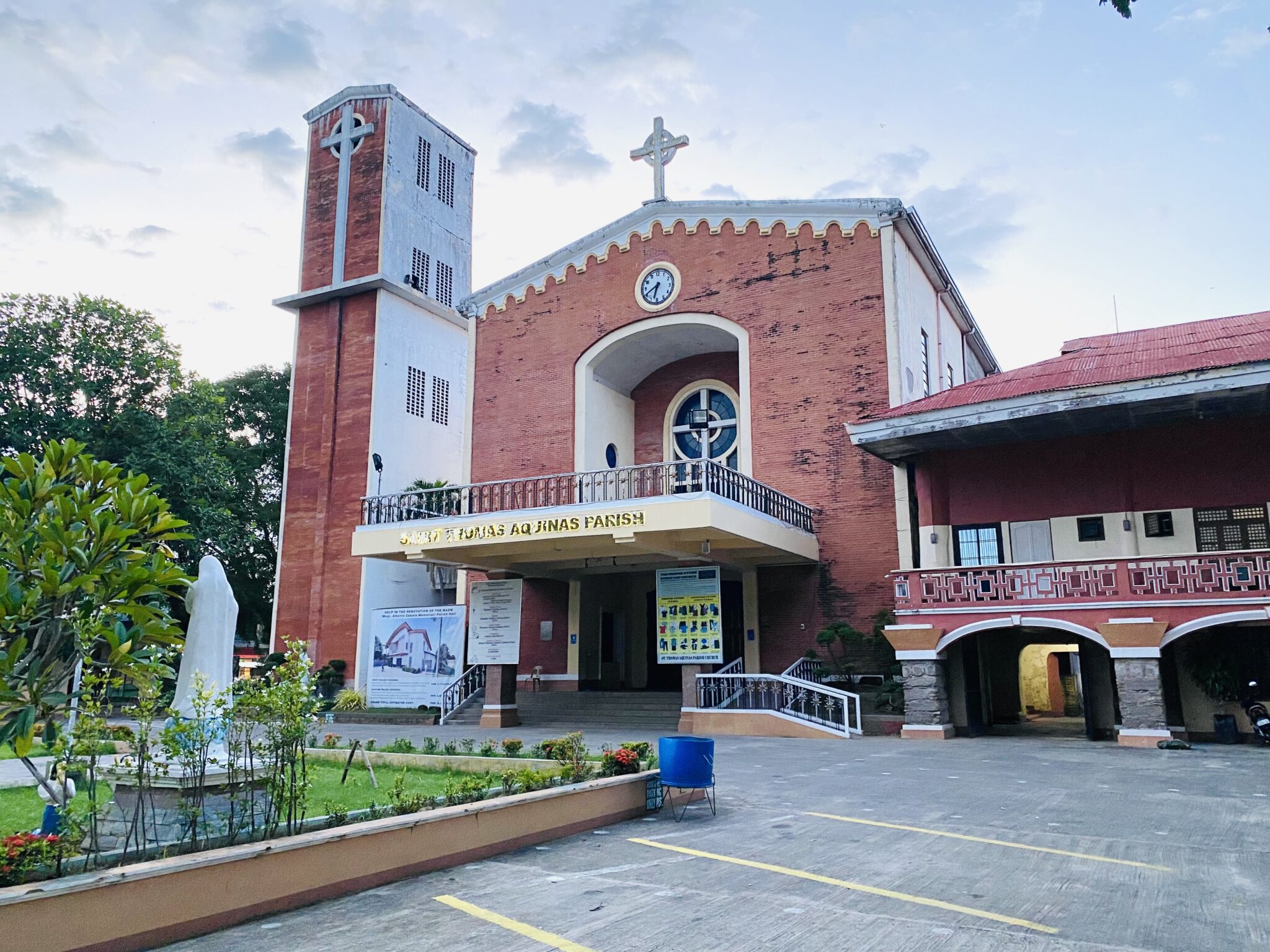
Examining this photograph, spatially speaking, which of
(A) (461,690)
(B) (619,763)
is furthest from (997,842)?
(A) (461,690)

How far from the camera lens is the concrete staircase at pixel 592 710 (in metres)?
19.8

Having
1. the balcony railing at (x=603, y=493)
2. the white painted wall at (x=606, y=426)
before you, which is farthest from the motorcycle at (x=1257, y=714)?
the white painted wall at (x=606, y=426)

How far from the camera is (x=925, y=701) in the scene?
55.1 ft

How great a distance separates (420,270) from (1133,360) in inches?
867

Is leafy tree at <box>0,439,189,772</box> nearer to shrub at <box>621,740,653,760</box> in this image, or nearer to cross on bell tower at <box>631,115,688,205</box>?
shrub at <box>621,740,653,760</box>

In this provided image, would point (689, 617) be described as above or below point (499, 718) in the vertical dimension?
above

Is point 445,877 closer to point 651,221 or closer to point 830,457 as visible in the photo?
point 830,457

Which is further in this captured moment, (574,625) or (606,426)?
(606,426)

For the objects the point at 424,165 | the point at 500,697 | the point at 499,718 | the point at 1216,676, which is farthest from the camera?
the point at 424,165

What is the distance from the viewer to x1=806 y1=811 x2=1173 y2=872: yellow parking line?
7.09 metres

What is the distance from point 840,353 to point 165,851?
17866mm

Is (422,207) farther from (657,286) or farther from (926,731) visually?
(926,731)

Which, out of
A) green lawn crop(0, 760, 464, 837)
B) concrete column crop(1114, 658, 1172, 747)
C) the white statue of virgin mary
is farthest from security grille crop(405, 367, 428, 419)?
the white statue of virgin mary

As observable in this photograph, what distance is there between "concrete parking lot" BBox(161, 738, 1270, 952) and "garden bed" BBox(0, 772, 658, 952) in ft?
0.47
